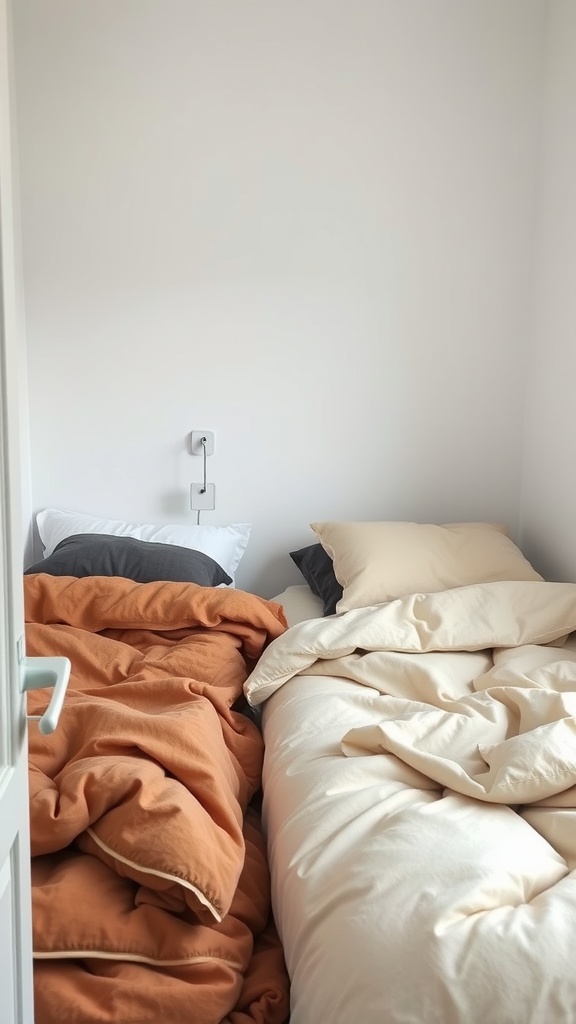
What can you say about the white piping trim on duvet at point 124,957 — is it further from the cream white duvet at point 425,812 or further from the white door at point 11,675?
the white door at point 11,675

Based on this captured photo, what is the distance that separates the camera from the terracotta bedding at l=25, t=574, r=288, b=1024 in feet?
4.22

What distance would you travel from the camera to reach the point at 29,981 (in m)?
1.05

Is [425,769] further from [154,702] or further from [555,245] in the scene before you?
[555,245]

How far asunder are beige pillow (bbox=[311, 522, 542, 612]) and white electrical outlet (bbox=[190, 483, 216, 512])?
1.35 feet

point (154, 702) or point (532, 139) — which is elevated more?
point (532, 139)

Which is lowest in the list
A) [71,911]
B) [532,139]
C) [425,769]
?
[71,911]

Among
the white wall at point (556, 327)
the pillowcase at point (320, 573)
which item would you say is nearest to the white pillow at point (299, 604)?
the pillowcase at point (320, 573)

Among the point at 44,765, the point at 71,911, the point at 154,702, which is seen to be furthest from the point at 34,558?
the point at 71,911

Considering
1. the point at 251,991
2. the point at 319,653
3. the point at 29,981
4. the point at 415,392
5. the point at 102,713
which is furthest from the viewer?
the point at 415,392

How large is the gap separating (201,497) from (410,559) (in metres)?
0.75

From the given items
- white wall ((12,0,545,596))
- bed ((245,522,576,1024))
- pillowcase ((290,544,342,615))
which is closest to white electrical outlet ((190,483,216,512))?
white wall ((12,0,545,596))

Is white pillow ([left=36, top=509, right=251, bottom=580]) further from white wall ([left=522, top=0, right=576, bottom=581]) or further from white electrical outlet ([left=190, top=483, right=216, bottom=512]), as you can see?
white wall ([left=522, top=0, right=576, bottom=581])

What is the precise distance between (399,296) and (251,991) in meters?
2.09

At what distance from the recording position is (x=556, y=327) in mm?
2695
